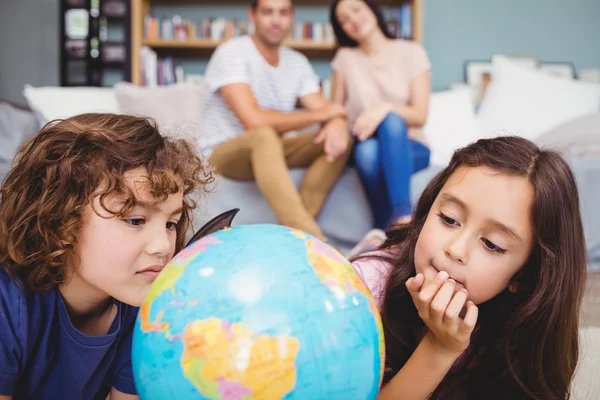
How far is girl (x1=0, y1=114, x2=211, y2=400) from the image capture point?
1.09m

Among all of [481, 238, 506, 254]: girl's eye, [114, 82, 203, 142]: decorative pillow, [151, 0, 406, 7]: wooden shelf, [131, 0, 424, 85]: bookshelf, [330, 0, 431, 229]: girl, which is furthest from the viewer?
[151, 0, 406, 7]: wooden shelf

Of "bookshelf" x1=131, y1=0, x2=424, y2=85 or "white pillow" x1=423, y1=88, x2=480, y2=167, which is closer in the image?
"white pillow" x1=423, y1=88, x2=480, y2=167

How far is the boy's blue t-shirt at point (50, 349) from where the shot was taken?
1104mm

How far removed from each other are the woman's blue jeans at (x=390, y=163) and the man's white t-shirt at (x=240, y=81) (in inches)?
23.9

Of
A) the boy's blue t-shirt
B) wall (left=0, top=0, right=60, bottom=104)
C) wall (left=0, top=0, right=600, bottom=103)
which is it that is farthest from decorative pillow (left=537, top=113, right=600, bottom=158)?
wall (left=0, top=0, right=60, bottom=104)

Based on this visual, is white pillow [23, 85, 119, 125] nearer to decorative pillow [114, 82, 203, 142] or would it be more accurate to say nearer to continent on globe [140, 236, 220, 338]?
decorative pillow [114, 82, 203, 142]

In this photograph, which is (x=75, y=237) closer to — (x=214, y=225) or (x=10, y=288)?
(x=10, y=288)

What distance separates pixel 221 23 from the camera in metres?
4.75

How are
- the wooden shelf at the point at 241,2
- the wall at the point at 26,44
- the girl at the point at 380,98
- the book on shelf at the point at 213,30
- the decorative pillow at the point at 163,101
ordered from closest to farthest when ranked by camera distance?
the girl at the point at 380,98, the decorative pillow at the point at 163,101, the book on shelf at the point at 213,30, the wooden shelf at the point at 241,2, the wall at the point at 26,44

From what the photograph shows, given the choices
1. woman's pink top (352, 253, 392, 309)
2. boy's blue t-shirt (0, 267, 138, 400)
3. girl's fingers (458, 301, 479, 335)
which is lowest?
boy's blue t-shirt (0, 267, 138, 400)

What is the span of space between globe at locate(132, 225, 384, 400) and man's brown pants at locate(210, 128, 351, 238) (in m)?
1.40

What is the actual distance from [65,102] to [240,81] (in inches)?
50.5

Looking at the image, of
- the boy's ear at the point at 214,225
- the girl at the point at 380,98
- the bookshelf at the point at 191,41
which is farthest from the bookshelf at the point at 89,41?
the boy's ear at the point at 214,225

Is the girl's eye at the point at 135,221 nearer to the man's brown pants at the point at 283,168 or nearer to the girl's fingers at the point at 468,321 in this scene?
the girl's fingers at the point at 468,321
